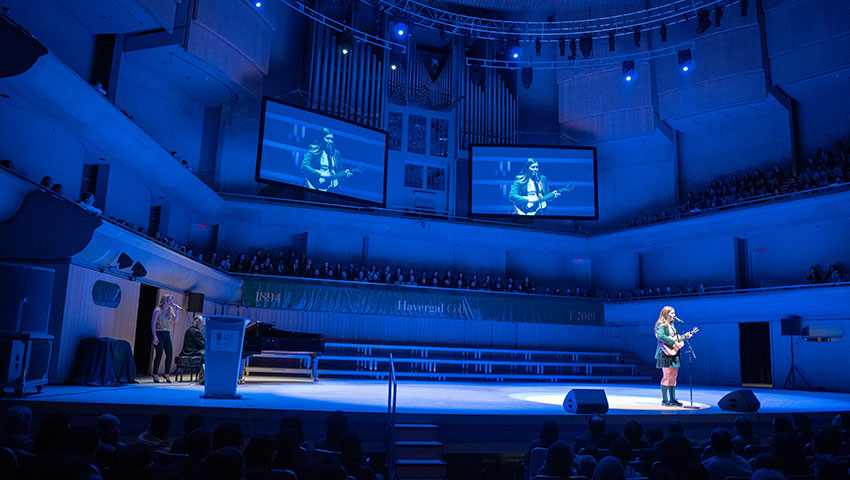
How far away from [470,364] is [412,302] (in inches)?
99.7

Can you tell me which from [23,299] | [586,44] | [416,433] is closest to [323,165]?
[586,44]

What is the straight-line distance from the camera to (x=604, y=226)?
23.8m

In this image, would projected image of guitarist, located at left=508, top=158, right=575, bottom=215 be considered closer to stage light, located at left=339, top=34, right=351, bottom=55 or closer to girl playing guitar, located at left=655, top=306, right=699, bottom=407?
stage light, located at left=339, top=34, right=351, bottom=55

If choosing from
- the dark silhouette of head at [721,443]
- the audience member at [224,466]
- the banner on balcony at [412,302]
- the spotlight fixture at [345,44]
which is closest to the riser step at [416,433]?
the dark silhouette of head at [721,443]

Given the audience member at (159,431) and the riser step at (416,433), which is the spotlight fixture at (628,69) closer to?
the riser step at (416,433)

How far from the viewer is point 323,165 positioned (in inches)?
719

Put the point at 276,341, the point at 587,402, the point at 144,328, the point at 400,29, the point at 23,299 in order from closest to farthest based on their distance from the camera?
the point at 587,402, the point at 23,299, the point at 276,341, the point at 144,328, the point at 400,29

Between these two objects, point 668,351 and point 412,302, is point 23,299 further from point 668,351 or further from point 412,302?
point 412,302

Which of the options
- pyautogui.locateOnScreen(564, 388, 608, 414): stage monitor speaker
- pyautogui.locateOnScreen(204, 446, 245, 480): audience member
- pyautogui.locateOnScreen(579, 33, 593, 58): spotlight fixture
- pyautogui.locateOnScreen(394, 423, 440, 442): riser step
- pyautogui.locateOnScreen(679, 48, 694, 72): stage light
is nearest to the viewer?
pyautogui.locateOnScreen(204, 446, 245, 480): audience member

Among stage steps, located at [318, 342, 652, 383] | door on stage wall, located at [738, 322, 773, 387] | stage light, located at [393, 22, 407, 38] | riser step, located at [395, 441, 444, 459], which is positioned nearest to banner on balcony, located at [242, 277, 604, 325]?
stage steps, located at [318, 342, 652, 383]

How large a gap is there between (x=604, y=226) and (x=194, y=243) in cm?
1442

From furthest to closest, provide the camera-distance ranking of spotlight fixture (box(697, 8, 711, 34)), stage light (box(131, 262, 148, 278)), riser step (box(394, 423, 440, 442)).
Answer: spotlight fixture (box(697, 8, 711, 34))
stage light (box(131, 262, 148, 278))
riser step (box(394, 423, 440, 442))

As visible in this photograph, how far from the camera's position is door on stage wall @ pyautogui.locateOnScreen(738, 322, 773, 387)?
19000 mm

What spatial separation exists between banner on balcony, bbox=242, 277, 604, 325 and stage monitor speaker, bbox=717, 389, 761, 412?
11239 mm
